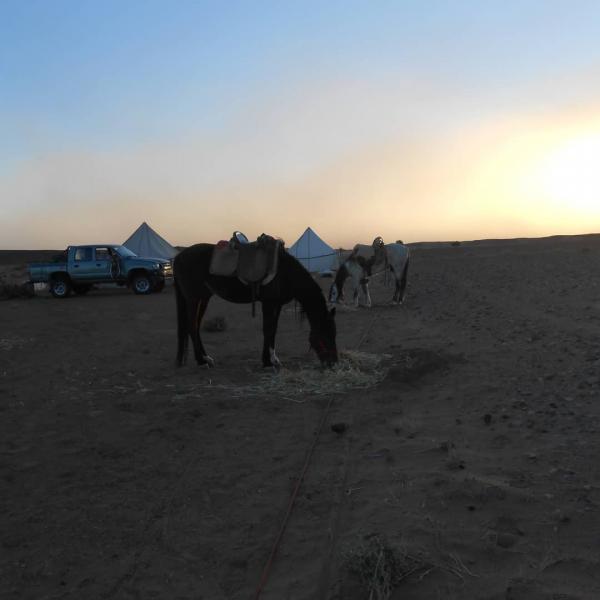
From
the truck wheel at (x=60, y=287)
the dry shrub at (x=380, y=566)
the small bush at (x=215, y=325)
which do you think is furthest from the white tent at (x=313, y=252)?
the dry shrub at (x=380, y=566)

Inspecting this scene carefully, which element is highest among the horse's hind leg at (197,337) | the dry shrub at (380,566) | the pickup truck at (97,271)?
the pickup truck at (97,271)

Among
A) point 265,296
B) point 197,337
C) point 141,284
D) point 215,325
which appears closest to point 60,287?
point 141,284

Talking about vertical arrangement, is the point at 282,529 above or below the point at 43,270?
below

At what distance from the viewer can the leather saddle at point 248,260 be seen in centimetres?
764

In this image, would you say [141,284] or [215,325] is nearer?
[215,325]

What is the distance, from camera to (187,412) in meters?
5.86

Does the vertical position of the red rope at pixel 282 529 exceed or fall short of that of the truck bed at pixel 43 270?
it falls short


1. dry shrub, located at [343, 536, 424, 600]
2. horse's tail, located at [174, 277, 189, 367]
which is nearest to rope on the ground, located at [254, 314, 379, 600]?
dry shrub, located at [343, 536, 424, 600]

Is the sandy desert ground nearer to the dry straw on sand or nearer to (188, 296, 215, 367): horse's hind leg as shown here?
the dry straw on sand

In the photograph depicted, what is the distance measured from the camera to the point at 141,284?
2273cm

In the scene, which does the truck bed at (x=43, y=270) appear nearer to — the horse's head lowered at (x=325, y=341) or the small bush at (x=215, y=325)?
the small bush at (x=215, y=325)

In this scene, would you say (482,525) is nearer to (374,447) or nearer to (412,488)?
(412,488)

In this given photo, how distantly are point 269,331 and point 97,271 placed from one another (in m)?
16.7

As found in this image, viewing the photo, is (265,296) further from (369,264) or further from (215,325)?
(369,264)
